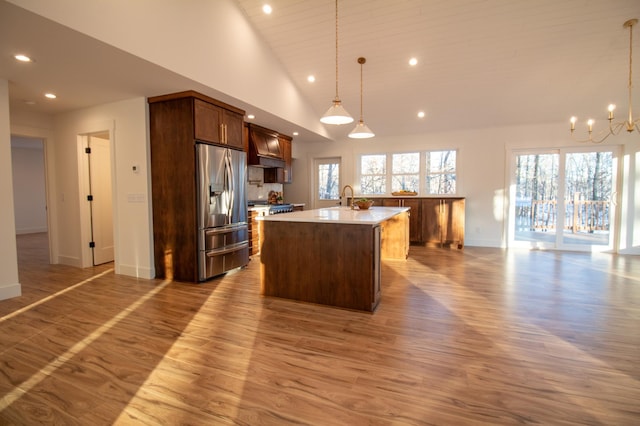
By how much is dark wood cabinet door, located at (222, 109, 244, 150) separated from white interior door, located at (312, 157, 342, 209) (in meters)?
3.39

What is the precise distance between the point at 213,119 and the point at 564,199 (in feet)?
21.6

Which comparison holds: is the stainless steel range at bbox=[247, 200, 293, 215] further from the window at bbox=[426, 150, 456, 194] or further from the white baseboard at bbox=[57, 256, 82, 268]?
the window at bbox=[426, 150, 456, 194]

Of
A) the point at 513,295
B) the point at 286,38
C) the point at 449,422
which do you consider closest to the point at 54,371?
the point at 449,422

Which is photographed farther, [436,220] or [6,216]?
[436,220]

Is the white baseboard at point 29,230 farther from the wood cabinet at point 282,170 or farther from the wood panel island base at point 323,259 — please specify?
the wood panel island base at point 323,259

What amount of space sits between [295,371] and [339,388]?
1.06 feet

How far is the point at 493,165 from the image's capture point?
625 centimetres

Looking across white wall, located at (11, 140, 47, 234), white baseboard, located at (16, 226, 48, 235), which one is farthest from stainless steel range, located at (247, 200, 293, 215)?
white baseboard, located at (16, 226, 48, 235)

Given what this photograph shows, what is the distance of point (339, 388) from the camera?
1766 mm

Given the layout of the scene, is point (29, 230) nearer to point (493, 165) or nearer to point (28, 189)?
point (28, 189)

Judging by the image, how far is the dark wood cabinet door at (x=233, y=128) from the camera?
4.26 m

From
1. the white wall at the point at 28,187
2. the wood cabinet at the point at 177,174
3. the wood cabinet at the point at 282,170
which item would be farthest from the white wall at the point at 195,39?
the white wall at the point at 28,187

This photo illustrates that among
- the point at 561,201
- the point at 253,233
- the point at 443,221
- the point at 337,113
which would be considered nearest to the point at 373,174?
the point at 443,221

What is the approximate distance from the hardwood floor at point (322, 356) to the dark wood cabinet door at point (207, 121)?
1964mm
